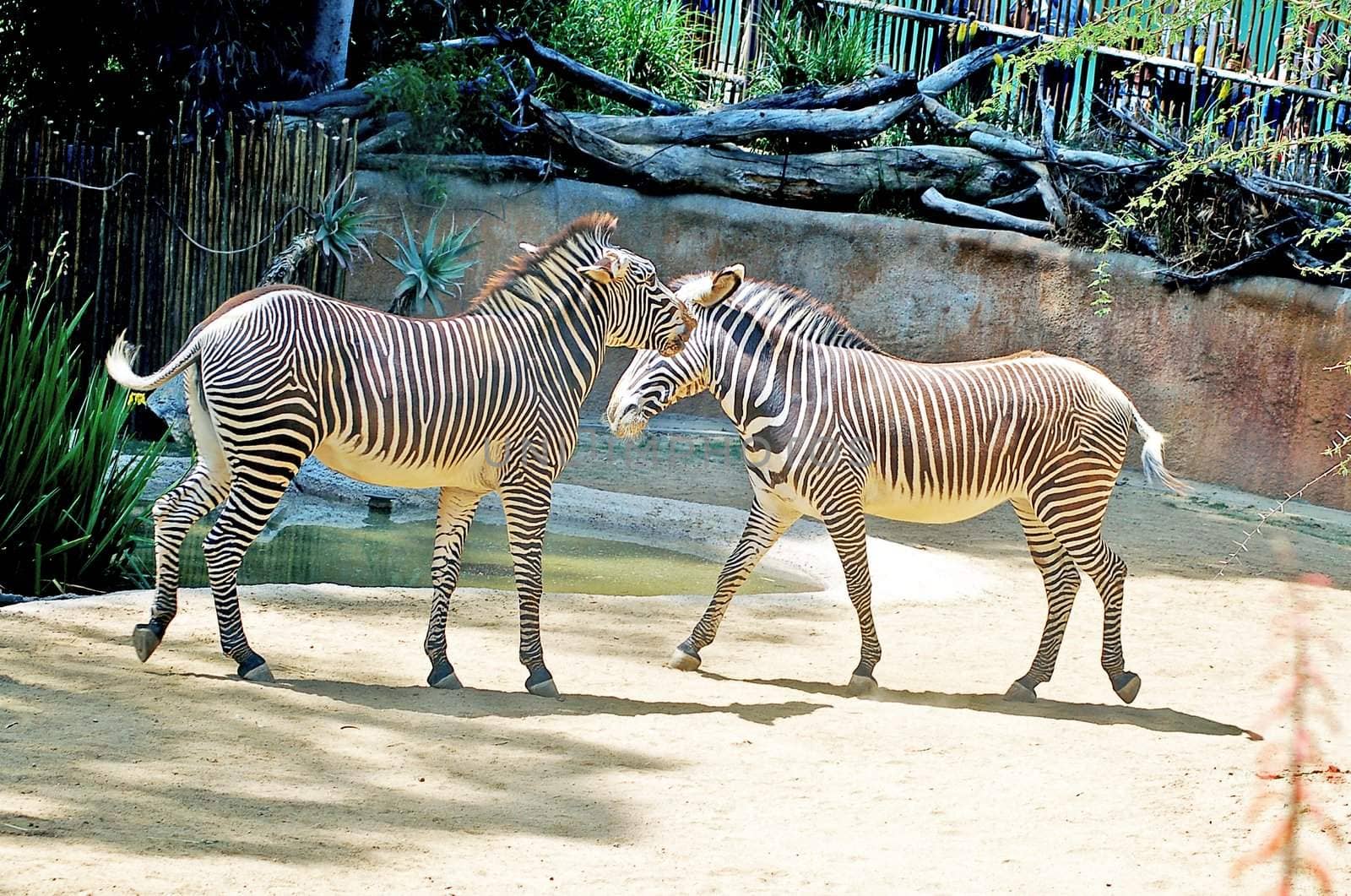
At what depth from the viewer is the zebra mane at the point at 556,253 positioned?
579cm

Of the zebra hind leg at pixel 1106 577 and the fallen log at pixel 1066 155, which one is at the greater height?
the fallen log at pixel 1066 155

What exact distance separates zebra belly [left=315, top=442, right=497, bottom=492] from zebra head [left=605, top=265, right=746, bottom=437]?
0.67 m

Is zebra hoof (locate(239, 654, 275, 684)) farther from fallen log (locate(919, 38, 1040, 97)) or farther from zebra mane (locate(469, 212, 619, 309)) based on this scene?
fallen log (locate(919, 38, 1040, 97))

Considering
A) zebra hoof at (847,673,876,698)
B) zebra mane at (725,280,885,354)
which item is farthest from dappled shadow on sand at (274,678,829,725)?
zebra mane at (725,280,885,354)

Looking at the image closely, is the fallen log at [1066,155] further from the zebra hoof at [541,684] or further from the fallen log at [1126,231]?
the zebra hoof at [541,684]

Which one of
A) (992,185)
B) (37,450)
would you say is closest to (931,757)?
(37,450)

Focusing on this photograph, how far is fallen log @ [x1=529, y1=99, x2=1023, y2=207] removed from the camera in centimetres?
1256

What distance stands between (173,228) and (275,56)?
315 cm

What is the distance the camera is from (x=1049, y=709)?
18.9ft

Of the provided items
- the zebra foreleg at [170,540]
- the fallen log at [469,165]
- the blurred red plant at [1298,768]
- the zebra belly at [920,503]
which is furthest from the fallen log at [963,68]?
the zebra foreleg at [170,540]

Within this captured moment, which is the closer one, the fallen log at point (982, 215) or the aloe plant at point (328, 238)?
the aloe plant at point (328, 238)

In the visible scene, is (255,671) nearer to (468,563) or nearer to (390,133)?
(468,563)

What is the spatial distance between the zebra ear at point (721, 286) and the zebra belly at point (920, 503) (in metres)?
1.07

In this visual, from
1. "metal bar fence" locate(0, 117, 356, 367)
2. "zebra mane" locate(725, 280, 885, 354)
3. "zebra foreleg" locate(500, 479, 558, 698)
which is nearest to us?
"zebra foreleg" locate(500, 479, 558, 698)
